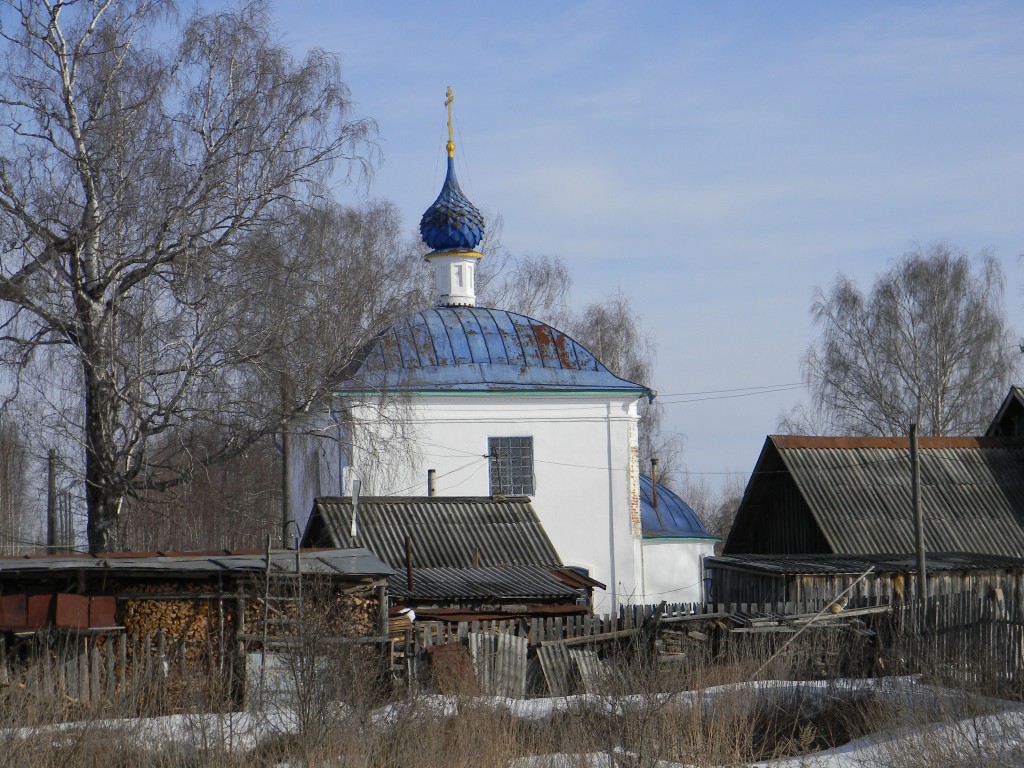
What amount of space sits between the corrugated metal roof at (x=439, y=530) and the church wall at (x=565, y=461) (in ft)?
9.49

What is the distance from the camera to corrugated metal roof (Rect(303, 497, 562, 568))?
19781mm

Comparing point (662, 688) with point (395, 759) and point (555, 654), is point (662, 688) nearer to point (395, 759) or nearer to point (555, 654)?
point (395, 759)

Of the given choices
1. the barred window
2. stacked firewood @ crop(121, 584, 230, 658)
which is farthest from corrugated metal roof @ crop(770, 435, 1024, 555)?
stacked firewood @ crop(121, 584, 230, 658)

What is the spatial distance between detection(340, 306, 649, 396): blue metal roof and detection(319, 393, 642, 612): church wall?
0.79 ft

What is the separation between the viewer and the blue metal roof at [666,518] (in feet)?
92.4

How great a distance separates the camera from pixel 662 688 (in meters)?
11.9

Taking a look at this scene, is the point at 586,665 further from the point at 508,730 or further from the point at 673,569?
the point at 673,569

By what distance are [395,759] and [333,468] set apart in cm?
1340

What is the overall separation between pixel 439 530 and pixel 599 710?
878 cm

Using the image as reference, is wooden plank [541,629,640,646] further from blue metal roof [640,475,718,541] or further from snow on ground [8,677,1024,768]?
blue metal roof [640,475,718,541]

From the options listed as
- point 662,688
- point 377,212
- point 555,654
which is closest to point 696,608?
point 555,654

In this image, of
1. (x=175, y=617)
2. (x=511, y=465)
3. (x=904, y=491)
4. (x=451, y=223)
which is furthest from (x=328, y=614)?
(x=451, y=223)

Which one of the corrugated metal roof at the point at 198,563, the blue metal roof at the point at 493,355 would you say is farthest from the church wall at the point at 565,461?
the corrugated metal roof at the point at 198,563

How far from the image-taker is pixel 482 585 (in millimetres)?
17453
